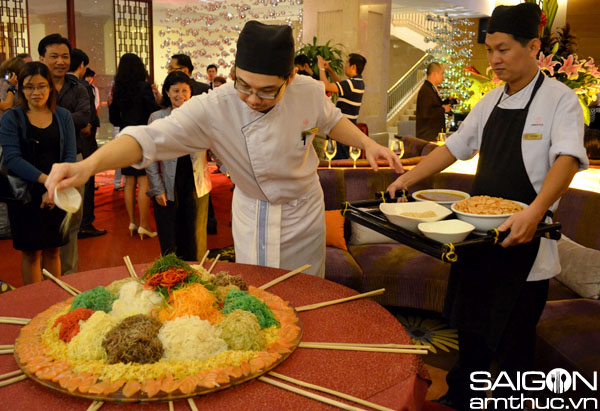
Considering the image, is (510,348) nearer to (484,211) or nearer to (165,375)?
(484,211)

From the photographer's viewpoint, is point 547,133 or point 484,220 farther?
point 547,133

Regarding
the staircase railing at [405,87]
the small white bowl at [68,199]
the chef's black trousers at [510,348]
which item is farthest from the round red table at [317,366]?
the staircase railing at [405,87]

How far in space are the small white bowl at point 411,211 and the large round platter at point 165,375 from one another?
507 millimetres

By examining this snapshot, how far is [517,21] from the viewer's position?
1939mm

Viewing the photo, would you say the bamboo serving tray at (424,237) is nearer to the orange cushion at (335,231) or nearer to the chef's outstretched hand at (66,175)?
the chef's outstretched hand at (66,175)

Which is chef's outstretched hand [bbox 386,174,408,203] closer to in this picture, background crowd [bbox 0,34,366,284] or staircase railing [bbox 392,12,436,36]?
background crowd [bbox 0,34,366,284]

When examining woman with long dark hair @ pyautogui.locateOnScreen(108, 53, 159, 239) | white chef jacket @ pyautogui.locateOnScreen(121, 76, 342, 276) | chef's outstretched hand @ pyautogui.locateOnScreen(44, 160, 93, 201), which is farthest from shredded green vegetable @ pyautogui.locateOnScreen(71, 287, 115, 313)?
woman with long dark hair @ pyautogui.locateOnScreen(108, 53, 159, 239)

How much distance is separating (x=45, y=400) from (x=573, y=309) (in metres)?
2.32

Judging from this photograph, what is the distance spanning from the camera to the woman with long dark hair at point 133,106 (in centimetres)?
491

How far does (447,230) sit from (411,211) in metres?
0.23

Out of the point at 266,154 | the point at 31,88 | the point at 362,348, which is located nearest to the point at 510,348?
the point at 362,348

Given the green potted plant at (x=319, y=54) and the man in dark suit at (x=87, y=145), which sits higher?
the green potted plant at (x=319, y=54)

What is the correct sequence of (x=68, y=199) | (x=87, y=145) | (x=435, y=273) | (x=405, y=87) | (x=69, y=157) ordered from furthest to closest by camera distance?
(x=405, y=87) < (x=87, y=145) < (x=69, y=157) < (x=435, y=273) < (x=68, y=199)

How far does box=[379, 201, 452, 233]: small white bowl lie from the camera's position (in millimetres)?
1715
